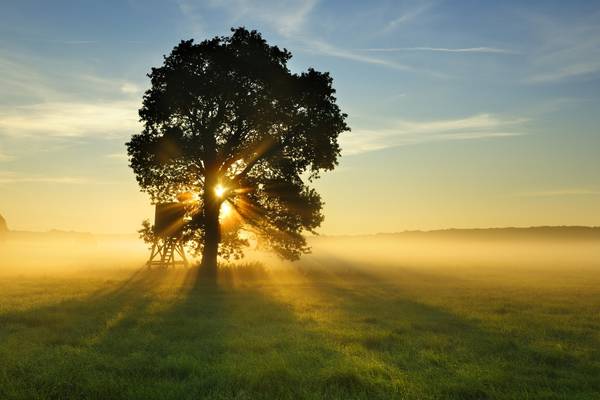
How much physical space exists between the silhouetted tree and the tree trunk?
7cm

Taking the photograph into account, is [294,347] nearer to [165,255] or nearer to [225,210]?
[225,210]

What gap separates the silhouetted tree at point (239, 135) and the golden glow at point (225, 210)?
510mm

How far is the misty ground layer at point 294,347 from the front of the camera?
9.76 metres

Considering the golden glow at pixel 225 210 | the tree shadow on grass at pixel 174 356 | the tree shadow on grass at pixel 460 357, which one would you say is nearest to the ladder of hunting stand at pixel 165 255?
the golden glow at pixel 225 210

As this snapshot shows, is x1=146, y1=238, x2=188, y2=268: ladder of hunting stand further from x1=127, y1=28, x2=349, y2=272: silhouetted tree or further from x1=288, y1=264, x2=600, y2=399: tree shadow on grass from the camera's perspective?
x1=288, y1=264, x2=600, y2=399: tree shadow on grass

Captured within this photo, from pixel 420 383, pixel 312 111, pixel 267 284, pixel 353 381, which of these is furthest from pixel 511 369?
pixel 312 111

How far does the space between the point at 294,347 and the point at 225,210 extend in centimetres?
2686

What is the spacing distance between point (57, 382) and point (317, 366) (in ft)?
17.5

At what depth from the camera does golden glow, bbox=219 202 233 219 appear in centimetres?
3898

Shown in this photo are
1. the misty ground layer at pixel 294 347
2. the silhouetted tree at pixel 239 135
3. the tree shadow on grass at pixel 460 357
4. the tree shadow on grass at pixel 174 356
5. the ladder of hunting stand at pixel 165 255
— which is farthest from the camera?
the ladder of hunting stand at pixel 165 255

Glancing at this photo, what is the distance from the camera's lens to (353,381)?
10078 mm

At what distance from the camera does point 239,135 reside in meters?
36.1

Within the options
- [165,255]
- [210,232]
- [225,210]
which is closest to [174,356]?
[210,232]

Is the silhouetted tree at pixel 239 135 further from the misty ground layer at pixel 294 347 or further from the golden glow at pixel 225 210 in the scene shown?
the misty ground layer at pixel 294 347
